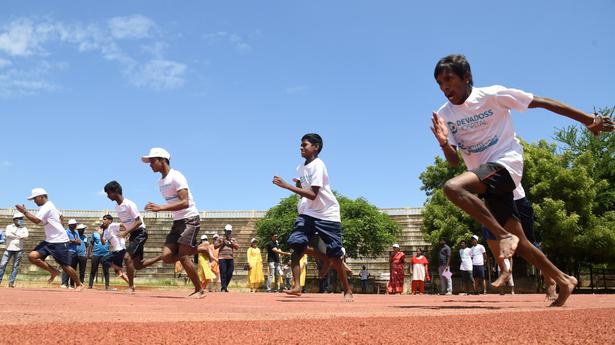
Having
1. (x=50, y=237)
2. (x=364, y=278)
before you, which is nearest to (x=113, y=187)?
(x=50, y=237)

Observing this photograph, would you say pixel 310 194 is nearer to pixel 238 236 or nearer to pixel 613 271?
pixel 613 271

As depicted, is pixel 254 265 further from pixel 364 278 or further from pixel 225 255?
pixel 364 278

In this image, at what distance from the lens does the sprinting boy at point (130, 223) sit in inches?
376

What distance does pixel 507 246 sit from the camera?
13.0 feet

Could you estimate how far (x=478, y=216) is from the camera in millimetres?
4152

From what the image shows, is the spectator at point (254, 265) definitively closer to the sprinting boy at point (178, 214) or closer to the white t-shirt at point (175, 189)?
the sprinting boy at point (178, 214)

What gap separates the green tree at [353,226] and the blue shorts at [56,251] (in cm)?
1700

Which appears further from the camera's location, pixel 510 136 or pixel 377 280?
pixel 377 280

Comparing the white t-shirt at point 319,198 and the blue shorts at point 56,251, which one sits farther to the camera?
the blue shorts at point 56,251

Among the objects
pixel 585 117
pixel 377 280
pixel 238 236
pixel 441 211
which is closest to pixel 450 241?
pixel 441 211

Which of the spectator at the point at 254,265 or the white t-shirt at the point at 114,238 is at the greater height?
the white t-shirt at the point at 114,238

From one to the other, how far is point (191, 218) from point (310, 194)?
1.85 meters

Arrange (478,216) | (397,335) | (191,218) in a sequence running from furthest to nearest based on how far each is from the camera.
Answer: (191,218) → (478,216) → (397,335)

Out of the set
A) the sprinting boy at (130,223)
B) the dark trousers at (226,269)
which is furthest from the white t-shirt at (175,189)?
the dark trousers at (226,269)
